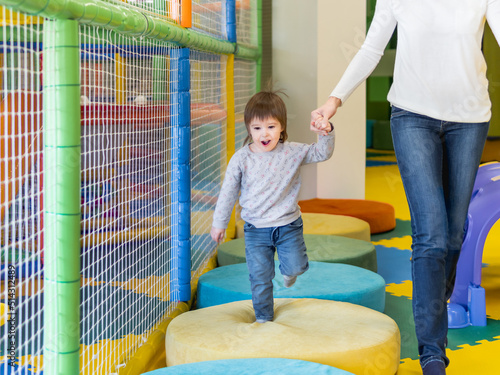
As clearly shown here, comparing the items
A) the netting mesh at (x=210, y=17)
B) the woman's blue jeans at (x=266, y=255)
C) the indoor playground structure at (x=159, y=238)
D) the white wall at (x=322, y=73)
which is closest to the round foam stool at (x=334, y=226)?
the indoor playground structure at (x=159, y=238)

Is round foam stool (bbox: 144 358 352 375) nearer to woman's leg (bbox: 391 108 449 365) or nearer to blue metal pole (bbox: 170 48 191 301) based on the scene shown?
woman's leg (bbox: 391 108 449 365)

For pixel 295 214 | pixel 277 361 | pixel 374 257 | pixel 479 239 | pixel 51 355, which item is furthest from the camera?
pixel 374 257

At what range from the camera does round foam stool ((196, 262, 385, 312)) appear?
272 cm

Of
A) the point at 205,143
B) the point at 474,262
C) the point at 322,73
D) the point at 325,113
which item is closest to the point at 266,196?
the point at 325,113

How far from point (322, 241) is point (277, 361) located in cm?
175

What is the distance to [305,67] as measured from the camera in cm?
531

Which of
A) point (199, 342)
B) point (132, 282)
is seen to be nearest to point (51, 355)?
point (199, 342)

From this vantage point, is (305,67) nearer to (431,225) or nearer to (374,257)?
(374,257)

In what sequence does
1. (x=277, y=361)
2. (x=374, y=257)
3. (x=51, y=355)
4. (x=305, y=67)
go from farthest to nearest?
1. (x=305, y=67)
2. (x=374, y=257)
3. (x=277, y=361)
4. (x=51, y=355)

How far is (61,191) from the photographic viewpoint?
63.0 inches

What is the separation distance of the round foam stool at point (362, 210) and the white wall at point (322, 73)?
0.93 feet

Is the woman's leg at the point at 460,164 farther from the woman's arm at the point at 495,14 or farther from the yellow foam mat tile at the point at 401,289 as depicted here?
the yellow foam mat tile at the point at 401,289

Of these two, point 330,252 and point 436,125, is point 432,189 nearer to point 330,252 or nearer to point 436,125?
point 436,125

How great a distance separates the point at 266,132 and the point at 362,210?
265 centimetres
